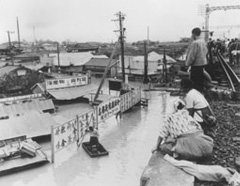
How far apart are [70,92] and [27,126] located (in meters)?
10.4

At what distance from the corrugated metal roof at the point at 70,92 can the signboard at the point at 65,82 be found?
1.30ft

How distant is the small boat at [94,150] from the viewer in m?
13.8

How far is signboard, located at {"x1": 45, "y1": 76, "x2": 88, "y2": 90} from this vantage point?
26.2 metres

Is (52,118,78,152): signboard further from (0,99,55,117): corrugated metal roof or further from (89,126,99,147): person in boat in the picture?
(0,99,55,117): corrugated metal roof

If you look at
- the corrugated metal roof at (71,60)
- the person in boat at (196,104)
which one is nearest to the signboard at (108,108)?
the person in boat at (196,104)

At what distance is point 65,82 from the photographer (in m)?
27.1

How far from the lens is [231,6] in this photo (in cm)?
3572

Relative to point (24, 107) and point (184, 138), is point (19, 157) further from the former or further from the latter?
point (184, 138)

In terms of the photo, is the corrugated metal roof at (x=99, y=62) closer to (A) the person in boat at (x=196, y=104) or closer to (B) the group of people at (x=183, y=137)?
(A) the person in boat at (x=196, y=104)

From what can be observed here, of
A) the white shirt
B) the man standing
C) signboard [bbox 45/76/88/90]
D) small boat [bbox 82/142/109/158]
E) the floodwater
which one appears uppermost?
the man standing

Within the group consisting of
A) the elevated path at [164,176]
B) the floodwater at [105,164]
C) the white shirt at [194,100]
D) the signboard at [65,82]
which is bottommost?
the floodwater at [105,164]

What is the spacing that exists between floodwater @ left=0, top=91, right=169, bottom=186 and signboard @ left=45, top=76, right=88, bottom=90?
31.8ft

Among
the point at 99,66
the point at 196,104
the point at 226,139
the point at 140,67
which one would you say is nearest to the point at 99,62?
the point at 99,66

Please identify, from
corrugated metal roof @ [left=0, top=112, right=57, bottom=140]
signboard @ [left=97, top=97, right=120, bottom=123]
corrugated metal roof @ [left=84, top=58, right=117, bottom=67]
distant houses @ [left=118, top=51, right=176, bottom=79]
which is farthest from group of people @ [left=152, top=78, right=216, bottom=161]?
corrugated metal roof @ [left=84, top=58, right=117, bottom=67]
